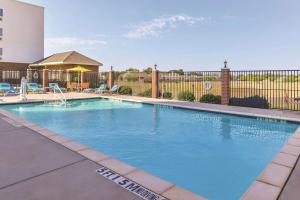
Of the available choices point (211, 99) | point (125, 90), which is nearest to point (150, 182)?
point (211, 99)

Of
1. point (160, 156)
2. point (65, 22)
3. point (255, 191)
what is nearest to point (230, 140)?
point (160, 156)

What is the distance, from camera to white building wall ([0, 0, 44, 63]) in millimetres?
29553

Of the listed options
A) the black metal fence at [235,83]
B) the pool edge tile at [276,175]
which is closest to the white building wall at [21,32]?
the black metal fence at [235,83]

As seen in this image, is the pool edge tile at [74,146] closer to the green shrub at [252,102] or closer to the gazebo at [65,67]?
the green shrub at [252,102]

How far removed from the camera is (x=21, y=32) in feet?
102

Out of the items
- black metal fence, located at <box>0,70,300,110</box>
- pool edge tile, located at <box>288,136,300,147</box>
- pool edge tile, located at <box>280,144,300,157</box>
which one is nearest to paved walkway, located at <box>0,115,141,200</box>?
pool edge tile, located at <box>280,144,300,157</box>

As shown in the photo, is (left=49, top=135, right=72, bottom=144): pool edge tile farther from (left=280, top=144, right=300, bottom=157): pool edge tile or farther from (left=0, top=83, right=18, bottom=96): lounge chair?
(left=0, top=83, right=18, bottom=96): lounge chair

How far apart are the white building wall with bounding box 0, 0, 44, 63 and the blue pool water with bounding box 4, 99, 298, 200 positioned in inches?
883

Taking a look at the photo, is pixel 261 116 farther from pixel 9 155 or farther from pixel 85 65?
pixel 85 65

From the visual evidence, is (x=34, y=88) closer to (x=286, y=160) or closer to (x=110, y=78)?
(x=110, y=78)

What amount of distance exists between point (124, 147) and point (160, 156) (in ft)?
3.65

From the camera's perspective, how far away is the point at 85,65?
83.7 ft

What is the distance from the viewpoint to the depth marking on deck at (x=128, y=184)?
9.77ft

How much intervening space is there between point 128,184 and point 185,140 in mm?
3989
